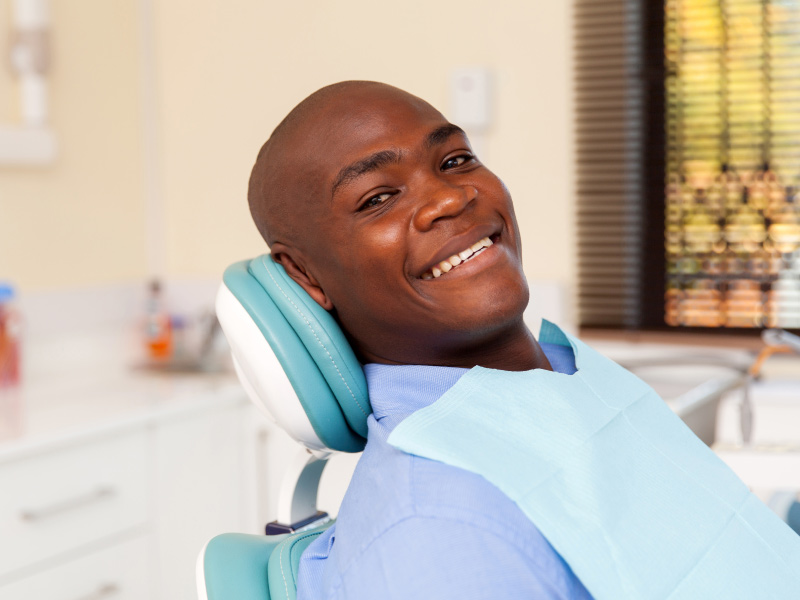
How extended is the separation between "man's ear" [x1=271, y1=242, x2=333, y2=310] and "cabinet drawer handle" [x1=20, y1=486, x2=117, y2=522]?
1.01 metres

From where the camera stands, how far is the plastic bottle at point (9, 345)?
2.17 meters

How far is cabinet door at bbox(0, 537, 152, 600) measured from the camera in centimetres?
175

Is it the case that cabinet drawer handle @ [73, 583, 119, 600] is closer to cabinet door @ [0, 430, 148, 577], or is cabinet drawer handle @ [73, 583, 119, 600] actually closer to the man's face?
cabinet door @ [0, 430, 148, 577]

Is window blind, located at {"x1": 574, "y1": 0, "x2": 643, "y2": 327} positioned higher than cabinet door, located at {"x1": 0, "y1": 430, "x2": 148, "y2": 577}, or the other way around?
window blind, located at {"x1": 574, "y1": 0, "x2": 643, "y2": 327}

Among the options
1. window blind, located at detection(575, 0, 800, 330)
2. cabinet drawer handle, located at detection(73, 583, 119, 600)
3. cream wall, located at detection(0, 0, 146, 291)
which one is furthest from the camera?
cream wall, located at detection(0, 0, 146, 291)

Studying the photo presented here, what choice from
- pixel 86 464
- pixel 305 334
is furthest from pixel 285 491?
pixel 86 464

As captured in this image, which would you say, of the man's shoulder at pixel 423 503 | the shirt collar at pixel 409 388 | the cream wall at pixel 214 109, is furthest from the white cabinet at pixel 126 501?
the man's shoulder at pixel 423 503

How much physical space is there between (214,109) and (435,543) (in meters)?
2.22

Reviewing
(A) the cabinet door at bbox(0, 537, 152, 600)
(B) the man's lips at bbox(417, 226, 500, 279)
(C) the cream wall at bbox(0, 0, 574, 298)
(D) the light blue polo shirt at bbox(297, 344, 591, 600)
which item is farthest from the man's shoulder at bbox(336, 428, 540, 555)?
(C) the cream wall at bbox(0, 0, 574, 298)

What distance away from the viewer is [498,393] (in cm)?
85

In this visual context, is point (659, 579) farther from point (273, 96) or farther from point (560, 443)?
point (273, 96)

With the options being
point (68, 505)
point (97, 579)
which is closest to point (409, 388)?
point (68, 505)

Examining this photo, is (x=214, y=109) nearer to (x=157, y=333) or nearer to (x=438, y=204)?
(x=157, y=333)

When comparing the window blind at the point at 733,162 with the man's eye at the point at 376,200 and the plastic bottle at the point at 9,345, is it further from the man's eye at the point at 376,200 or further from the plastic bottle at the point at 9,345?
the plastic bottle at the point at 9,345
